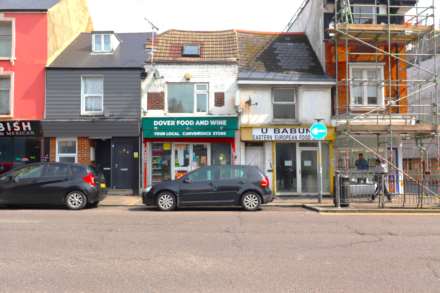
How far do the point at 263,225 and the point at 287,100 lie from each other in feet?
30.9

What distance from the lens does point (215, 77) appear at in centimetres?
1880

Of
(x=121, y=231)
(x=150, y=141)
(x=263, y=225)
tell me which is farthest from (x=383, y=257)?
(x=150, y=141)

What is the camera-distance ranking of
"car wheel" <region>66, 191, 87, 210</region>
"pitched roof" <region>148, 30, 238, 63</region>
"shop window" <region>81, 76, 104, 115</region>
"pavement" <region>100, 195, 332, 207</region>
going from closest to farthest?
"car wheel" <region>66, 191, 87, 210</region>
"pavement" <region>100, 195, 332, 207</region>
"shop window" <region>81, 76, 104, 115</region>
"pitched roof" <region>148, 30, 238, 63</region>

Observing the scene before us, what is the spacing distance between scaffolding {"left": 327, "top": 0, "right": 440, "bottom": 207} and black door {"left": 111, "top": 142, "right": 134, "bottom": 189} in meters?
8.61

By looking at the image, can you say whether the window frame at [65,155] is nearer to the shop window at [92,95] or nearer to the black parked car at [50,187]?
the shop window at [92,95]

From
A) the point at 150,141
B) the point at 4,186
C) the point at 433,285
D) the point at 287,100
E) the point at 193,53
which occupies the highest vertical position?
the point at 193,53

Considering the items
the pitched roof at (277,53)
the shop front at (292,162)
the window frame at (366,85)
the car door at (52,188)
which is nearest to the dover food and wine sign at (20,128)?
the car door at (52,188)

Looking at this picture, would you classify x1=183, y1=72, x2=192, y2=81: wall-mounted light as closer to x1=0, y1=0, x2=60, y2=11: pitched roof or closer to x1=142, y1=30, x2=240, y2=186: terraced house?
x1=142, y1=30, x2=240, y2=186: terraced house

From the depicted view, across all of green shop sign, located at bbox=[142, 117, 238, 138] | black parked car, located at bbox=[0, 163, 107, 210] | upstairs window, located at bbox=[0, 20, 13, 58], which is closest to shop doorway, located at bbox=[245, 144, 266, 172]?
green shop sign, located at bbox=[142, 117, 238, 138]

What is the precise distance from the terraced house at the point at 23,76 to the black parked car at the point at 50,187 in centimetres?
430

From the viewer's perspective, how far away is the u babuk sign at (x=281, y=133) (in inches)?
718

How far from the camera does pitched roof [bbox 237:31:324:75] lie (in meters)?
19.2

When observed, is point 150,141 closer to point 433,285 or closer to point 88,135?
point 88,135

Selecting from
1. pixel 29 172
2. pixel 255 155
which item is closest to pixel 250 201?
pixel 255 155
